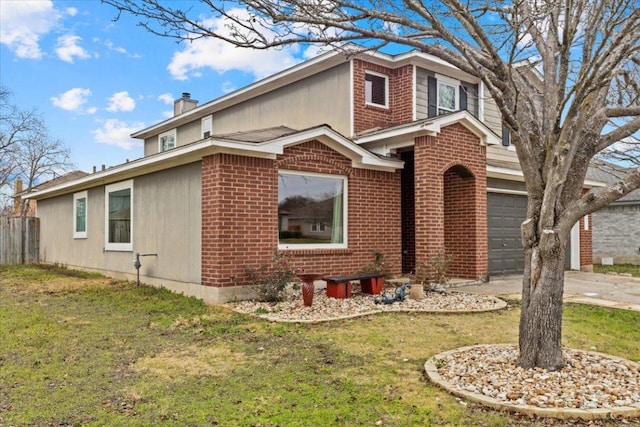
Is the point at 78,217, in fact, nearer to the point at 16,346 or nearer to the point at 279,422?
the point at 16,346

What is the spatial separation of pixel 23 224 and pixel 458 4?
61.9 ft

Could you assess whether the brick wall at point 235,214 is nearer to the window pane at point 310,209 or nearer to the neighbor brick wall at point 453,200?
the window pane at point 310,209

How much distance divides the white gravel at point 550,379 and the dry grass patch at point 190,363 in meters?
2.19

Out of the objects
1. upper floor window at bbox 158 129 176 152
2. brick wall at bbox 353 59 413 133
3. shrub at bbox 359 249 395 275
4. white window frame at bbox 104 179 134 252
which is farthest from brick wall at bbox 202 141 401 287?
upper floor window at bbox 158 129 176 152

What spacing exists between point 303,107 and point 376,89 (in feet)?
7.44

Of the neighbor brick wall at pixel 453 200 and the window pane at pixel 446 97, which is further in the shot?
the window pane at pixel 446 97

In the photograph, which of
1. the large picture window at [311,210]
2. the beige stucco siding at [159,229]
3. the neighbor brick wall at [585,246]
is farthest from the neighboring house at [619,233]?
the beige stucco siding at [159,229]

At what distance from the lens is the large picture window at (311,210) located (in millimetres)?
9727

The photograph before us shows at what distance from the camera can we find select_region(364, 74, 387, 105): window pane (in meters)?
13.1

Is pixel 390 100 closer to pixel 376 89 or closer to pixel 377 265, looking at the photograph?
pixel 376 89

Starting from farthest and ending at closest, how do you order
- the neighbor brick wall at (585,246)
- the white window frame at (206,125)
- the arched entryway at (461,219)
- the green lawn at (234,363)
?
the white window frame at (206,125), the neighbor brick wall at (585,246), the arched entryway at (461,219), the green lawn at (234,363)

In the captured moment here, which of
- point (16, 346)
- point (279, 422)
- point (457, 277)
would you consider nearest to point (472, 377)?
point (279, 422)

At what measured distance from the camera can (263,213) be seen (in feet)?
30.6

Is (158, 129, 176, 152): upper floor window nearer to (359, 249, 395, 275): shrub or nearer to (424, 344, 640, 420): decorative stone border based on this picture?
(359, 249, 395, 275): shrub
